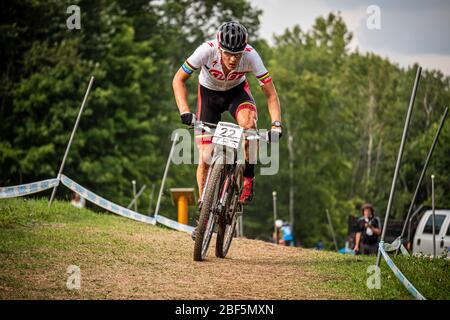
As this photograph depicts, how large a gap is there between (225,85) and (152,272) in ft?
8.53

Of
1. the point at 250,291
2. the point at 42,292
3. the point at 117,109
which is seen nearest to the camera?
the point at 42,292

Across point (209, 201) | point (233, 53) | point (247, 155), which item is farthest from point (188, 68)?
point (209, 201)

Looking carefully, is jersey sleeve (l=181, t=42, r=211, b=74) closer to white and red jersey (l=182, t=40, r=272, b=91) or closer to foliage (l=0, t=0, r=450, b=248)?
white and red jersey (l=182, t=40, r=272, b=91)

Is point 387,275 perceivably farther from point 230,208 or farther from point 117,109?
point 117,109

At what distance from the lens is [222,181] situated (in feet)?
33.4

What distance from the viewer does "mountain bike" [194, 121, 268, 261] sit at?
9836 mm

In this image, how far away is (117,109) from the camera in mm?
42469

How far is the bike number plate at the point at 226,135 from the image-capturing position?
9.81 meters

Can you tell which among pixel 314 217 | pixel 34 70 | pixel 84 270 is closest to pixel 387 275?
pixel 84 270

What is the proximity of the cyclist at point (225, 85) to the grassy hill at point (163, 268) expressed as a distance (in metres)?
1.18

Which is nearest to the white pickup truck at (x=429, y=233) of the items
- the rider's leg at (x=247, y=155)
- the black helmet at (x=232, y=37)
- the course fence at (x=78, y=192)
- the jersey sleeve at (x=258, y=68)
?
the course fence at (x=78, y=192)

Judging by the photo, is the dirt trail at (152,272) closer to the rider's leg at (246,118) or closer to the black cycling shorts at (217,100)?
the rider's leg at (246,118)

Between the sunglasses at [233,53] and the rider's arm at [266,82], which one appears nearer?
the sunglasses at [233,53]
